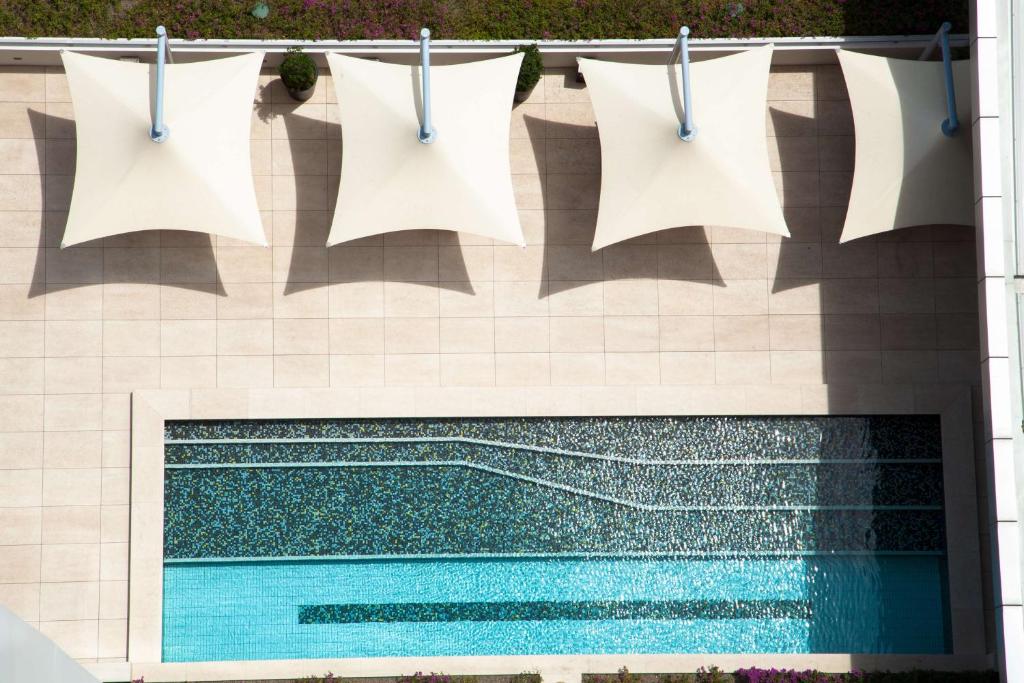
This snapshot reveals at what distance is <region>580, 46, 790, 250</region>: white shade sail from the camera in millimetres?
15125

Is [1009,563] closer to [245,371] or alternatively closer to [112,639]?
[245,371]

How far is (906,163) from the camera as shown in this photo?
15359 millimetres

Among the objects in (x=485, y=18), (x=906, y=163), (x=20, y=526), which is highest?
(x=485, y=18)

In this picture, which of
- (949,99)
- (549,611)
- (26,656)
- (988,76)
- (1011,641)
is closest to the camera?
(26,656)

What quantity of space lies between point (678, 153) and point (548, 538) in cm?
645

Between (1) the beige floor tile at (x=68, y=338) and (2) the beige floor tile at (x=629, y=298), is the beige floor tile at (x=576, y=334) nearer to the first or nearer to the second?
(2) the beige floor tile at (x=629, y=298)

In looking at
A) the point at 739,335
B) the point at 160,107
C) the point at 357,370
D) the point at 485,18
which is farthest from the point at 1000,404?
the point at 160,107

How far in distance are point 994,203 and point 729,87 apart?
14.1 feet


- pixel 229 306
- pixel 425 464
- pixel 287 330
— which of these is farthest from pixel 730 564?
pixel 229 306

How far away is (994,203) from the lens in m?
13.7

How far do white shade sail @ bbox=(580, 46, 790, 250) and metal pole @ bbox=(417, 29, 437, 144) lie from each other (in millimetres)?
2540

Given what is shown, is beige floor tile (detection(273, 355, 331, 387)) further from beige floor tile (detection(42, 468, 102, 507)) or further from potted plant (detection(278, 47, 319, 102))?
potted plant (detection(278, 47, 319, 102))

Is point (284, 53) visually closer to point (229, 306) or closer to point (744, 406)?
point (229, 306)

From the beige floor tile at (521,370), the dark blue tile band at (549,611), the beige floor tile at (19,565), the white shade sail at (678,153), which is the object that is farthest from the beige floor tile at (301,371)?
the white shade sail at (678,153)
